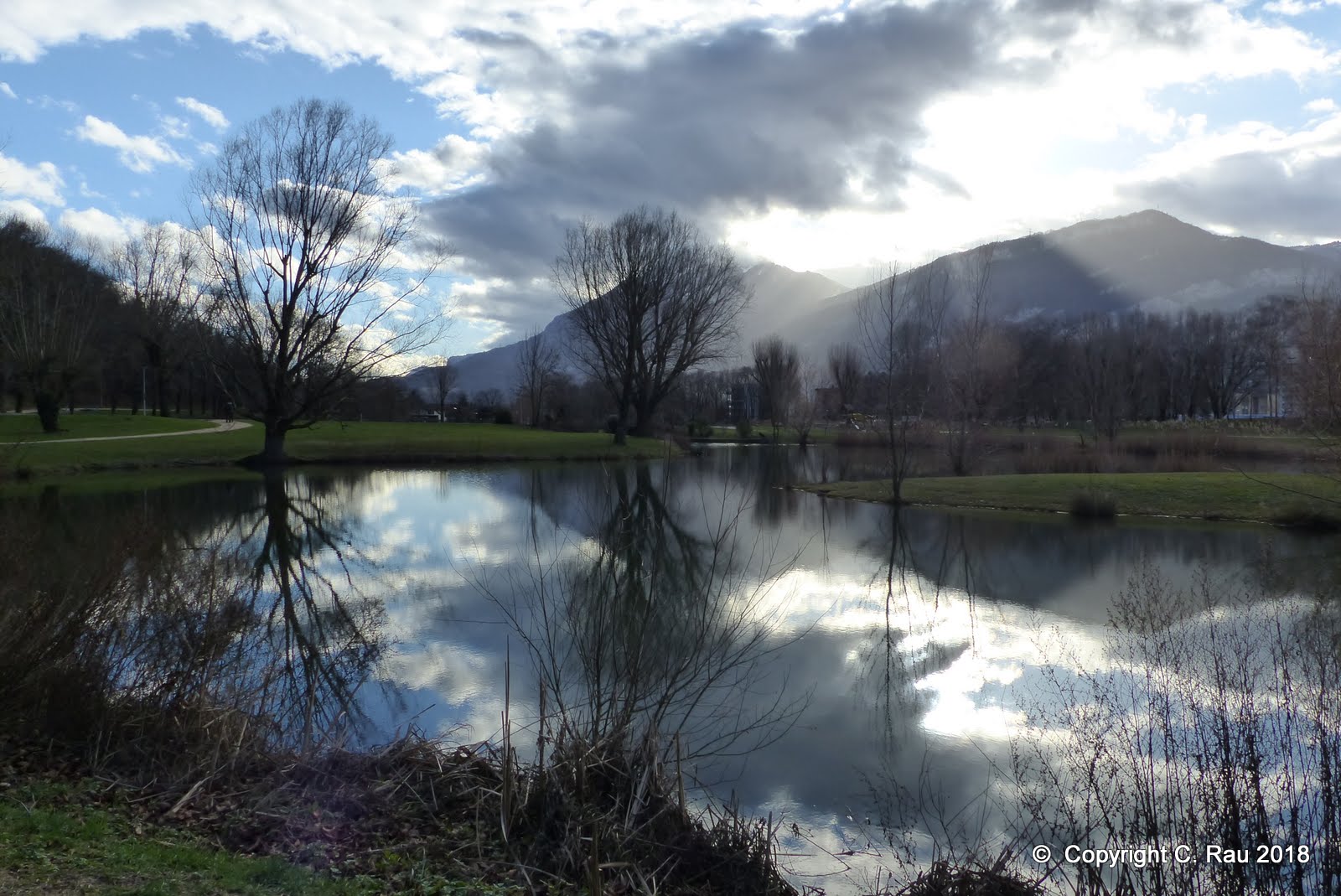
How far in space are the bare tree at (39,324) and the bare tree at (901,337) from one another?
3505 centimetres

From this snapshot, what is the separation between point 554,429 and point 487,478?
35.3 metres

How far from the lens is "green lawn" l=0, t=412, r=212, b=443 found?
39469 millimetres

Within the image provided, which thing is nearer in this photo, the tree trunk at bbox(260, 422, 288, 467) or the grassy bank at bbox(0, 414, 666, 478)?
the grassy bank at bbox(0, 414, 666, 478)

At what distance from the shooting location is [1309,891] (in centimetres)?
441

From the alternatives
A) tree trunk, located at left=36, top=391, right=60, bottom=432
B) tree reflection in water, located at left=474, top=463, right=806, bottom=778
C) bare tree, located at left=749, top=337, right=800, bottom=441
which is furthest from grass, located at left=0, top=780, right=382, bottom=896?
bare tree, located at left=749, top=337, right=800, bottom=441

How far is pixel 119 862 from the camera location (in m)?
4.19

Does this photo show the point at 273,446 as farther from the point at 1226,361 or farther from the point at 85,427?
the point at 1226,361

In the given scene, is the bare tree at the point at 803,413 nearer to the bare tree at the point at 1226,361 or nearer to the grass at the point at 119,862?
the bare tree at the point at 1226,361

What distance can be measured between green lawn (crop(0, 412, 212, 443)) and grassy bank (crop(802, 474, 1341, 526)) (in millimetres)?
34419

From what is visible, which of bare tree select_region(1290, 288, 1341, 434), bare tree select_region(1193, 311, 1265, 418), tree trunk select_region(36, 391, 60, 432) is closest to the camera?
bare tree select_region(1290, 288, 1341, 434)

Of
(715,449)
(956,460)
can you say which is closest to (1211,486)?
(956,460)

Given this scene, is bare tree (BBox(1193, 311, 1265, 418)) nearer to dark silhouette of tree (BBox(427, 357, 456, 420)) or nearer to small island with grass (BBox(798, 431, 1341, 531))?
small island with grass (BBox(798, 431, 1341, 531))

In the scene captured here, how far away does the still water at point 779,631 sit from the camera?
588 cm

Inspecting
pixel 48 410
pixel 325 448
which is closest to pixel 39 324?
pixel 48 410
